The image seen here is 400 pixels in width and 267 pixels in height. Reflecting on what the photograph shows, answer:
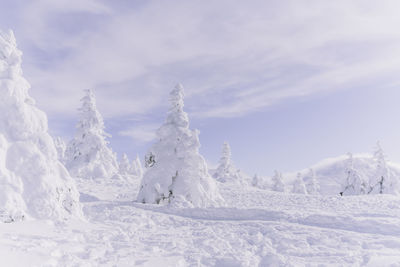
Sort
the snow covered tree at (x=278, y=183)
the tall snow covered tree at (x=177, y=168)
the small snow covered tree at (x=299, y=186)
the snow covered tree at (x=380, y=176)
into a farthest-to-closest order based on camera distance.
Result: the snow covered tree at (x=278, y=183) → the small snow covered tree at (x=299, y=186) → the snow covered tree at (x=380, y=176) → the tall snow covered tree at (x=177, y=168)

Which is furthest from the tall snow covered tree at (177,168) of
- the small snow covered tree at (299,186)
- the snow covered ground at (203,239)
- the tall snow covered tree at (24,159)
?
the small snow covered tree at (299,186)

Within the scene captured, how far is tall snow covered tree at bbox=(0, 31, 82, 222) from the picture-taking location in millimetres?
11133

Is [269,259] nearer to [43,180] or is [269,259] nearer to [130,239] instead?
[130,239]

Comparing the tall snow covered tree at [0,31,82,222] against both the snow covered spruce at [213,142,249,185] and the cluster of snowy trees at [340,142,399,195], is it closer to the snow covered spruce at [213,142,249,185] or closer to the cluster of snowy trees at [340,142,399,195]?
the snow covered spruce at [213,142,249,185]

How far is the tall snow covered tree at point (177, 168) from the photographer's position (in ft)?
70.5

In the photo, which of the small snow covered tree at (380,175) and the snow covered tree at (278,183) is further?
the snow covered tree at (278,183)

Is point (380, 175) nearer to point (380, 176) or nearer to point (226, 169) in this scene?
point (380, 176)

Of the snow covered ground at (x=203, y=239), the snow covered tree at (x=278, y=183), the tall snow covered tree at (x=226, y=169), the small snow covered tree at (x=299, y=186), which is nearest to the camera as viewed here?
the snow covered ground at (x=203, y=239)

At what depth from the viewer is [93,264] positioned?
26.5 feet

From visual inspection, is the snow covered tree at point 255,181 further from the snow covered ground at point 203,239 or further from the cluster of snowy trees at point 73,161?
the snow covered ground at point 203,239

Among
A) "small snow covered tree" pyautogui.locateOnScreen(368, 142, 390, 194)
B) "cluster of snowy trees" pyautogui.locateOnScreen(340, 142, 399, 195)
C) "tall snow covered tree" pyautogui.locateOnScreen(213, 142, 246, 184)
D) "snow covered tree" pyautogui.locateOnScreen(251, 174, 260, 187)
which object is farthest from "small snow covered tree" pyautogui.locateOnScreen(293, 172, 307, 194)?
"small snow covered tree" pyautogui.locateOnScreen(368, 142, 390, 194)

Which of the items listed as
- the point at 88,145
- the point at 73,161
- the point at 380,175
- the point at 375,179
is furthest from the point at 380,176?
the point at 73,161

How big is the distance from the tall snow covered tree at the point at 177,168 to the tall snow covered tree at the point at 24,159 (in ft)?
27.6

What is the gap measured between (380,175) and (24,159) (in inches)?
1889
